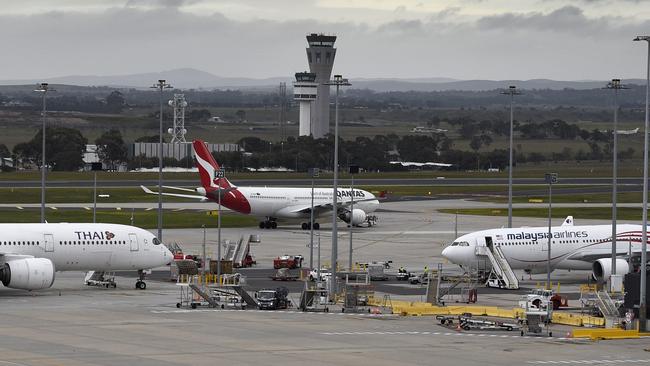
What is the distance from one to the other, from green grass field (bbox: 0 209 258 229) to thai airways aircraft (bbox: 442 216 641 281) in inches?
1598

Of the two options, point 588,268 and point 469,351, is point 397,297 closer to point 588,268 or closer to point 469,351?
point 588,268

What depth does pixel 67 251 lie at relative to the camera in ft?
251

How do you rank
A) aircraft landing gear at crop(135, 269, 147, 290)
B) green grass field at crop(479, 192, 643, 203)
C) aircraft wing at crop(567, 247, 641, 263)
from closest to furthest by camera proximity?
aircraft landing gear at crop(135, 269, 147, 290) < aircraft wing at crop(567, 247, 641, 263) < green grass field at crop(479, 192, 643, 203)

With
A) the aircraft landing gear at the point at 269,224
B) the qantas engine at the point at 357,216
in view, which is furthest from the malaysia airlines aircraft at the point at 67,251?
the aircraft landing gear at the point at 269,224

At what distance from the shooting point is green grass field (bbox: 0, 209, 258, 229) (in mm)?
120750

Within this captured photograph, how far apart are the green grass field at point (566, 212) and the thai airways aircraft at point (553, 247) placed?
46.5 metres

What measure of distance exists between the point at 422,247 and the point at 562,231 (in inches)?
937

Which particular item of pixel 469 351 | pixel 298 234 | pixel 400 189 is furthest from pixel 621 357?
pixel 400 189

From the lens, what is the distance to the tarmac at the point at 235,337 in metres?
51.3

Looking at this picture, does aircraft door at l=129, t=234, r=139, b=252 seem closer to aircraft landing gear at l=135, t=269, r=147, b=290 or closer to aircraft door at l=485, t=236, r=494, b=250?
aircraft landing gear at l=135, t=269, r=147, b=290

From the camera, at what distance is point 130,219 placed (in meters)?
122

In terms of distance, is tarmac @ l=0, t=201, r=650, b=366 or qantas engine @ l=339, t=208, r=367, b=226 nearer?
tarmac @ l=0, t=201, r=650, b=366

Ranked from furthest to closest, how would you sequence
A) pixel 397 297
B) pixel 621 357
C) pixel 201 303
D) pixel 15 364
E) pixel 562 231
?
pixel 562 231, pixel 397 297, pixel 201 303, pixel 621 357, pixel 15 364

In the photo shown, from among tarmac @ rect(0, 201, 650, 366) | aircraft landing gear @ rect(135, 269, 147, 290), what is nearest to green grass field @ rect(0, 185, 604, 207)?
aircraft landing gear @ rect(135, 269, 147, 290)
